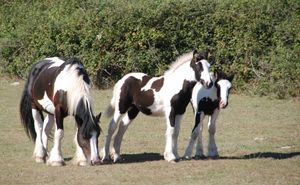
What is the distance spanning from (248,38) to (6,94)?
7745 millimetres

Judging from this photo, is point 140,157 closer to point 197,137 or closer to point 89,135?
point 197,137

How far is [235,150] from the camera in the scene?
43.6 feet

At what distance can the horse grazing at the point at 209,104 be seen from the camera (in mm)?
12320

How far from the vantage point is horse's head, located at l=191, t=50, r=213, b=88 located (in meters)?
11.7

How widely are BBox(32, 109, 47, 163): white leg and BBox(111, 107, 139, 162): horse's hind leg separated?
4.02 feet

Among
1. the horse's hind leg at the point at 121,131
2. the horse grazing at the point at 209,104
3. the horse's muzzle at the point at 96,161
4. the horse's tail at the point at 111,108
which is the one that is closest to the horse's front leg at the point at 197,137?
the horse grazing at the point at 209,104

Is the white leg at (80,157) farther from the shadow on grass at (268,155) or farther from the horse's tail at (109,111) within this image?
the shadow on grass at (268,155)

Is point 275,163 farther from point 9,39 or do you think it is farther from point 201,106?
point 9,39

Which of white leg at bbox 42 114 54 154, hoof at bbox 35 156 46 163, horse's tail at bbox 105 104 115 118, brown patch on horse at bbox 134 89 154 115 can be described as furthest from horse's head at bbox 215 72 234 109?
hoof at bbox 35 156 46 163

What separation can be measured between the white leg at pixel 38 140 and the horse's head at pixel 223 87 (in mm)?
3234

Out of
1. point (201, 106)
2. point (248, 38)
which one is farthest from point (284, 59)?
point (201, 106)

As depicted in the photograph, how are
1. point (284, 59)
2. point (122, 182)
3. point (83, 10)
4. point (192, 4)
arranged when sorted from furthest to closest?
point (83, 10) → point (192, 4) → point (284, 59) → point (122, 182)

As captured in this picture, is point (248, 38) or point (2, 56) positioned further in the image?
point (2, 56)

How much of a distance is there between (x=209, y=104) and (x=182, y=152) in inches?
51.5
